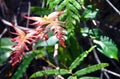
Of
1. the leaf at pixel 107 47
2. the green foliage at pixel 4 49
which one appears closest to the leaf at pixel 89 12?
the leaf at pixel 107 47

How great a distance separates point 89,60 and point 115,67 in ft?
0.50

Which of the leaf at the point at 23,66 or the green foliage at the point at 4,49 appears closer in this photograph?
the leaf at the point at 23,66

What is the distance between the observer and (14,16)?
1.83m

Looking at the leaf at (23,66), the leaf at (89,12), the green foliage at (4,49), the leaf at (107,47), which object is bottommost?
the leaf at (107,47)

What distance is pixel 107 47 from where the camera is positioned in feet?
4.30

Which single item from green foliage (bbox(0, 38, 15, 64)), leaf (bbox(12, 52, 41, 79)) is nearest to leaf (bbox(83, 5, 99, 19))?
leaf (bbox(12, 52, 41, 79))

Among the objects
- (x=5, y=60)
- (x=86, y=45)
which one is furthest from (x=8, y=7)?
(x=86, y=45)

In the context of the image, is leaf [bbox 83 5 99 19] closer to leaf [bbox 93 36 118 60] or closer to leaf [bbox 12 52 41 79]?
leaf [bbox 93 36 118 60]

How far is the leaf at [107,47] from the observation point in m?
1.29

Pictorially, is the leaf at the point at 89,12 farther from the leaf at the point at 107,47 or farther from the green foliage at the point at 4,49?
the green foliage at the point at 4,49

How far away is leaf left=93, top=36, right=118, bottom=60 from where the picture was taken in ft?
4.22

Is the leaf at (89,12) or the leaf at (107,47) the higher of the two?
the leaf at (89,12)

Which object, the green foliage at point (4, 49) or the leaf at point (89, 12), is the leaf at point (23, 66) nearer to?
the green foliage at point (4, 49)

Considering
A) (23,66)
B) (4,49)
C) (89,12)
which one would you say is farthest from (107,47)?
(4,49)
